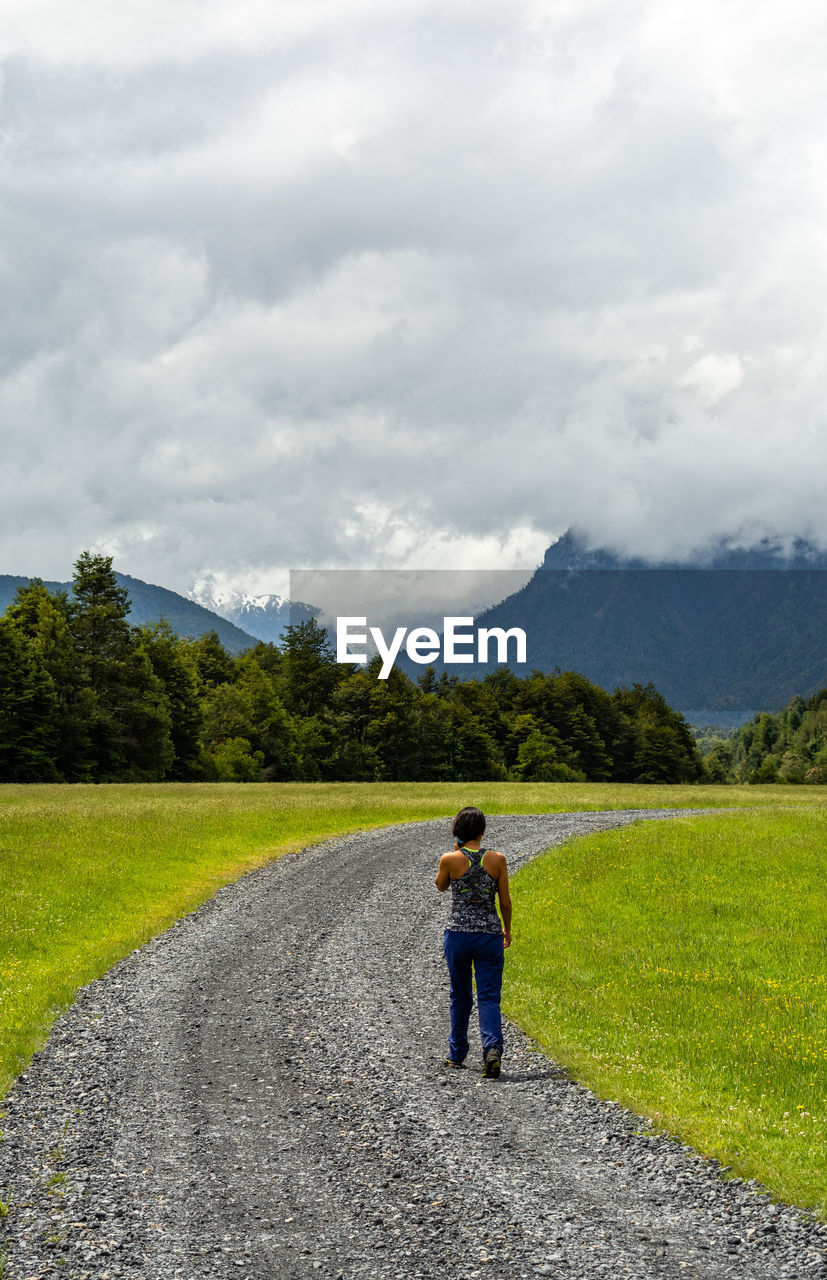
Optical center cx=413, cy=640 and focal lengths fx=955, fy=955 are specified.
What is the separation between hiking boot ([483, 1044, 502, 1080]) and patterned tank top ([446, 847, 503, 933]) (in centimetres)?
145

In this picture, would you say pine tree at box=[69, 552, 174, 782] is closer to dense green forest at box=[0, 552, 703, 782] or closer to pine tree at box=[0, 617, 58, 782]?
dense green forest at box=[0, 552, 703, 782]

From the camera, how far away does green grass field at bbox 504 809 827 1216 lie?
10.3 metres

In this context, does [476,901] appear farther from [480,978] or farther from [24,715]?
[24,715]

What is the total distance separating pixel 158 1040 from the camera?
13.6 m

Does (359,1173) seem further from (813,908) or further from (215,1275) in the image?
(813,908)

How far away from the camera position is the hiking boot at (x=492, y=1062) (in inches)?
464

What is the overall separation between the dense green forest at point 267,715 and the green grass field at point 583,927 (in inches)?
1159

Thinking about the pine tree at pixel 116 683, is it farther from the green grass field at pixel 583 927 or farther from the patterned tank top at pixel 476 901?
the patterned tank top at pixel 476 901

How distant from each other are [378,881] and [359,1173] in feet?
64.1

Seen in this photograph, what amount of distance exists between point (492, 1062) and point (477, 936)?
1.52m

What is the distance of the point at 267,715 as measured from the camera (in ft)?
346

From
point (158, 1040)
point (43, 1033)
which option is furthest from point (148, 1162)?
point (43, 1033)

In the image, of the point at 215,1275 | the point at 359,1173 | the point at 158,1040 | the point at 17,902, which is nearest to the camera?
the point at 215,1275

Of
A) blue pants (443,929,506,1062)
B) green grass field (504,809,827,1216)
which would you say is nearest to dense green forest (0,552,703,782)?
green grass field (504,809,827,1216)
